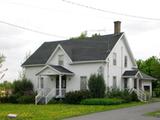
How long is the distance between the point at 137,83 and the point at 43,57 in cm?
1279

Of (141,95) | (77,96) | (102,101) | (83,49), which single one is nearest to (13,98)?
(77,96)

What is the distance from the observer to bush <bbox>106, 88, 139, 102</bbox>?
41.0 metres

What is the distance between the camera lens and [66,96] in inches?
1645

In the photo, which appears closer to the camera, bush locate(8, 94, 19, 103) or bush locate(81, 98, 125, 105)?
bush locate(81, 98, 125, 105)

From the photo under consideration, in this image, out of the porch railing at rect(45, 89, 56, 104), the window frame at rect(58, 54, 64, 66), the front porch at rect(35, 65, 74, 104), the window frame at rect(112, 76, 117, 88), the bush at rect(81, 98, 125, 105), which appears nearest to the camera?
the bush at rect(81, 98, 125, 105)

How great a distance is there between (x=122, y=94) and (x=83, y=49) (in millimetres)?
8506

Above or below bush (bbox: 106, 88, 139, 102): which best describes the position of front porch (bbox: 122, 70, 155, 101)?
above

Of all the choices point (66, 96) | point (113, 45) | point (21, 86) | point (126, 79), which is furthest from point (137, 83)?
point (21, 86)

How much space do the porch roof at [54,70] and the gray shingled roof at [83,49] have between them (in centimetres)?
177

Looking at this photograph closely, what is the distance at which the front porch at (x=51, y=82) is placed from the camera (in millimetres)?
43666

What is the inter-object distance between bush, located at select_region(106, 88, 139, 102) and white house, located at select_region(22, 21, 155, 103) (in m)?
0.87

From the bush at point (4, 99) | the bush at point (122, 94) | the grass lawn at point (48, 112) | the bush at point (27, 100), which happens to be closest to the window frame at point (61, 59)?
the bush at point (27, 100)

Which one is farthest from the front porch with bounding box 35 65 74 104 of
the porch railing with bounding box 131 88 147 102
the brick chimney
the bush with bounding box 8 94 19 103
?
the brick chimney

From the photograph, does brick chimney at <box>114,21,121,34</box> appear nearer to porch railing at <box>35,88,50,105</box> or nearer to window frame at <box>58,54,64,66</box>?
window frame at <box>58,54,64,66</box>
